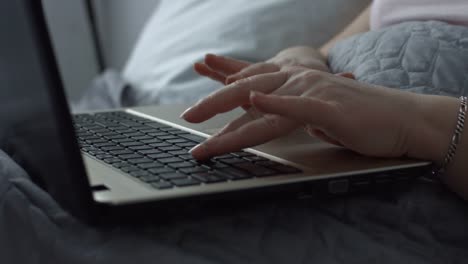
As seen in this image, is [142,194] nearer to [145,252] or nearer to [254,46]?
[145,252]

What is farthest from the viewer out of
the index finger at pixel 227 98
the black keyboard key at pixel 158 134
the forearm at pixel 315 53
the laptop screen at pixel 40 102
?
the forearm at pixel 315 53

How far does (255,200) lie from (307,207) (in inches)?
3.2

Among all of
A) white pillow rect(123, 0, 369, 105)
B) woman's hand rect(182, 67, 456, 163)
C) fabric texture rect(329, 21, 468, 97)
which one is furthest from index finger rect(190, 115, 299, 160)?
white pillow rect(123, 0, 369, 105)

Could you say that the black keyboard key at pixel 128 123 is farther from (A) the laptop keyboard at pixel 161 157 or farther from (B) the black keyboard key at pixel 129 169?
(B) the black keyboard key at pixel 129 169

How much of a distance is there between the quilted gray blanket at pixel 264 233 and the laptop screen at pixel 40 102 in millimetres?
40

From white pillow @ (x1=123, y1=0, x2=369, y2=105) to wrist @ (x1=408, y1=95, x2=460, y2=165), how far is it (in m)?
0.54

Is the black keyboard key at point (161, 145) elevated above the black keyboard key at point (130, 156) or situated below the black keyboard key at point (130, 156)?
below

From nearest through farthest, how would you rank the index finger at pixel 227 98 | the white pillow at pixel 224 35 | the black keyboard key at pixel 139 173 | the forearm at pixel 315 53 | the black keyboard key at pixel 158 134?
the black keyboard key at pixel 139 173 → the index finger at pixel 227 98 → the black keyboard key at pixel 158 134 → the forearm at pixel 315 53 → the white pillow at pixel 224 35

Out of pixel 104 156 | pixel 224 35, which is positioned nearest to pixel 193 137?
pixel 104 156

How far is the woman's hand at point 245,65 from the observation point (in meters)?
0.77

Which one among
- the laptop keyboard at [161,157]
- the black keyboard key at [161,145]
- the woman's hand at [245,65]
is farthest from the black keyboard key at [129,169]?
the woman's hand at [245,65]

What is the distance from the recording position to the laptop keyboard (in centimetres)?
53

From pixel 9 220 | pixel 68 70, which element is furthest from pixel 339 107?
pixel 68 70

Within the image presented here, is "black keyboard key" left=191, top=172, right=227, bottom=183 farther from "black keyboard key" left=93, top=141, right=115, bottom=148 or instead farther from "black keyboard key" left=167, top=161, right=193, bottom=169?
"black keyboard key" left=93, top=141, right=115, bottom=148
